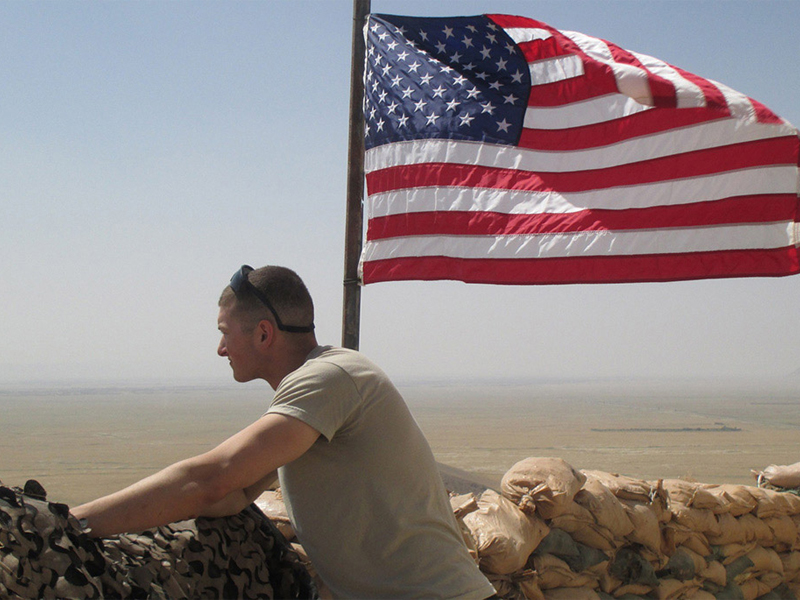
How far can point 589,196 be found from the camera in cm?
418

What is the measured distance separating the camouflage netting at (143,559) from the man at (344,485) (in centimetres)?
8

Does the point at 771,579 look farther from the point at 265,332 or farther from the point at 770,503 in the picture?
the point at 265,332

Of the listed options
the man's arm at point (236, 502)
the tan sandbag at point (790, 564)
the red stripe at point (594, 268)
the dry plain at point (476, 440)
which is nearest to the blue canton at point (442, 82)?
the red stripe at point (594, 268)

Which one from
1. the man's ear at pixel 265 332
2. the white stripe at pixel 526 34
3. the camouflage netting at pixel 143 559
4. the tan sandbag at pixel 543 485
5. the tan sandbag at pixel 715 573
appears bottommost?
the tan sandbag at pixel 715 573

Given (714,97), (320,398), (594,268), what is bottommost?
(320,398)

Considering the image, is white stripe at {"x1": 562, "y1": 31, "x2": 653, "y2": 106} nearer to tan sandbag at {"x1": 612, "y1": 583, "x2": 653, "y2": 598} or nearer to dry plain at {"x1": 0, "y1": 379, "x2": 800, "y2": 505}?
dry plain at {"x1": 0, "y1": 379, "x2": 800, "y2": 505}

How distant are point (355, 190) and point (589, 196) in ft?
4.04

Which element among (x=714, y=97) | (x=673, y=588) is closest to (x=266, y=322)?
(x=714, y=97)

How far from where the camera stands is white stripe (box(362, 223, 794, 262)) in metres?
3.89

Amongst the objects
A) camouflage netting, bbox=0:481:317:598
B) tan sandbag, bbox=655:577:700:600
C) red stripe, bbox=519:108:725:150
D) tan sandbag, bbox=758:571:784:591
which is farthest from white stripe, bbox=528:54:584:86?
tan sandbag, bbox=758:571:784:591

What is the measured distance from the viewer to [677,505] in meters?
4.50

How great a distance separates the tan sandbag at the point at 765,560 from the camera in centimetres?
478

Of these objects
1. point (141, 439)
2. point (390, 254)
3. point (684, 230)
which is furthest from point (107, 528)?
point (141, 439)

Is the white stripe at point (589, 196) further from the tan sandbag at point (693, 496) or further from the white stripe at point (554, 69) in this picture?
the tan sandbag at point (693, 496)
